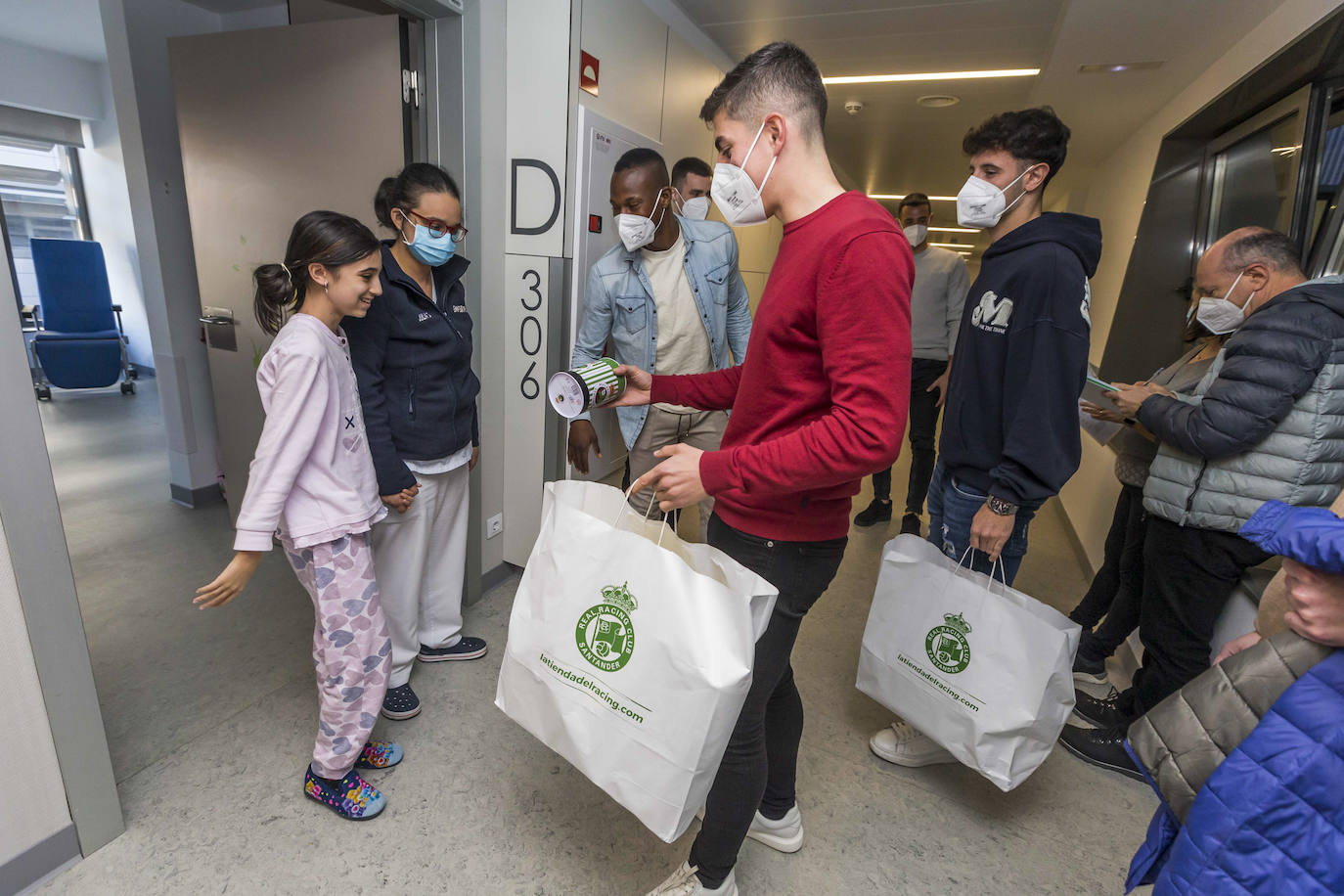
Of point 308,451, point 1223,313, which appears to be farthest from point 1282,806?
point 308,451

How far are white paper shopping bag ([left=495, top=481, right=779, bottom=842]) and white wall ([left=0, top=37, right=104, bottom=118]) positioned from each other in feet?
22.1

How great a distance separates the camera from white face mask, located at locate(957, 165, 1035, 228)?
1573 mm

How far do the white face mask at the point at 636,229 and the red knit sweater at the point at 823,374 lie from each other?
3.38ft

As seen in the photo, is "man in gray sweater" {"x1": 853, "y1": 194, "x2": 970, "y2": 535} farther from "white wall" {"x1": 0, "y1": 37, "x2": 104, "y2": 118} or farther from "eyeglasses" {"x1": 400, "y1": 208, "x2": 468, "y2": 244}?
"white wall" {"x1": 0, "y1": 37, "x2": 104, "y2": 118}

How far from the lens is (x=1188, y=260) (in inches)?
120

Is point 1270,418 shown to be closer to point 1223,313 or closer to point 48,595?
point 1223,313

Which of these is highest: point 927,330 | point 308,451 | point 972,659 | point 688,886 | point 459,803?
point 927,330

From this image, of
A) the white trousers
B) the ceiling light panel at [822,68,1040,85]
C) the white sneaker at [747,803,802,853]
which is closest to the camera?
the white sneaker at [747,803,802,853]

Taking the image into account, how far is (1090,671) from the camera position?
7.02 ft

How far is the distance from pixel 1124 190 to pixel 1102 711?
3.49 metres

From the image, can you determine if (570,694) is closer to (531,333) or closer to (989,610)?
(989,610)

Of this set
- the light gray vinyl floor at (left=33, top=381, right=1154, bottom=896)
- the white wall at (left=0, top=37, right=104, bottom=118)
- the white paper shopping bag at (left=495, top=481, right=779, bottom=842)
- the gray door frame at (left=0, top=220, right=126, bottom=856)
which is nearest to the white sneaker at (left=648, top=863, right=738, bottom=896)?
the light gray vinyl floor at (left=33, top=381, right=1154, bottom=896)

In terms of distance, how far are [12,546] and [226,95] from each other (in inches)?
78.0

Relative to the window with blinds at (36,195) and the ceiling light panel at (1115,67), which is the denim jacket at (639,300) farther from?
the window with blinds at (36,195)
